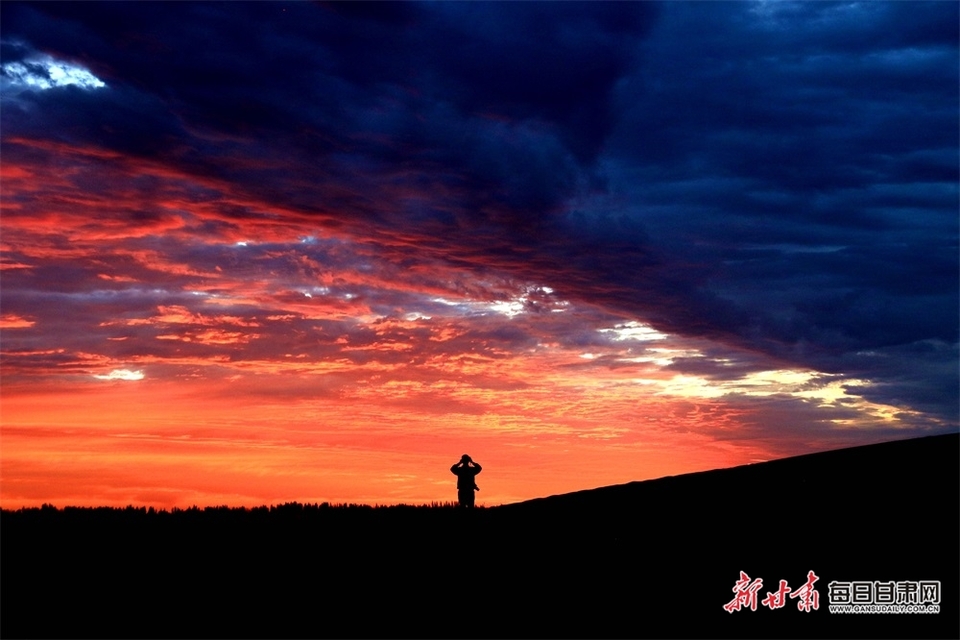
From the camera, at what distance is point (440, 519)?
71.7 feet

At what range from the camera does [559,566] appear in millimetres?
16125

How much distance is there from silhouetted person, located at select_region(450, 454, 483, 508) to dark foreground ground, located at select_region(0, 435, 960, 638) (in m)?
5.86

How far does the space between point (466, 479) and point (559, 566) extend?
9865 millimetres

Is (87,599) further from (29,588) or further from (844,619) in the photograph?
(844,619)

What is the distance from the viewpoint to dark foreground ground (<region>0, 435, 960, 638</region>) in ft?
44.5

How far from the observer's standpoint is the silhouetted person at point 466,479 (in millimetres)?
25797

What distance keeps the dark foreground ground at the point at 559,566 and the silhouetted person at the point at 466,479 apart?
5860 mm

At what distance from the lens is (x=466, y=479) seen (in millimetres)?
25828

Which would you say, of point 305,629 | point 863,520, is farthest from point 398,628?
point 863,520

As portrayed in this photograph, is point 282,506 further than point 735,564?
Yes

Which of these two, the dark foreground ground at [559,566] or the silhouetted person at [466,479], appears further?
the silhouetted person at [466,479]

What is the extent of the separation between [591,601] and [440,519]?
7.79 meters

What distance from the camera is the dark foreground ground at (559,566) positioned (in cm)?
1356

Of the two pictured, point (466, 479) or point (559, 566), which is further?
point (466, 479)
